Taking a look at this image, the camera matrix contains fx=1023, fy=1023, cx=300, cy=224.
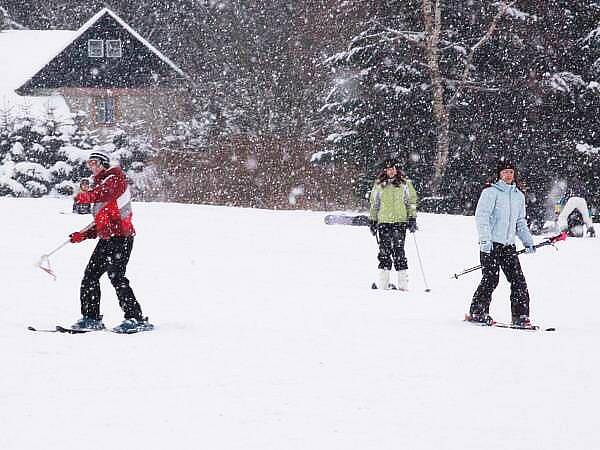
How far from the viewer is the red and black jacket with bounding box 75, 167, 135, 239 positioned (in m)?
9.17

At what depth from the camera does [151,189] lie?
106 feet

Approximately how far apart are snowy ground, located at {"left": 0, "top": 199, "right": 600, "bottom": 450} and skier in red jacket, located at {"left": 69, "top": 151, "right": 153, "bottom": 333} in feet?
1.04

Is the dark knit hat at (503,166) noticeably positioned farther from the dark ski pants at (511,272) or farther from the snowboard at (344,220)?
the snowboard at (344,220)

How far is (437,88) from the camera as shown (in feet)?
101

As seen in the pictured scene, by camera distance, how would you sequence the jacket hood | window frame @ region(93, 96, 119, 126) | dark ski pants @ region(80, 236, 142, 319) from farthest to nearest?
window frame @ region(93, 96, 119, 126) < the jacket hood < dark ski pants @ region(80, 236, 142, 319)

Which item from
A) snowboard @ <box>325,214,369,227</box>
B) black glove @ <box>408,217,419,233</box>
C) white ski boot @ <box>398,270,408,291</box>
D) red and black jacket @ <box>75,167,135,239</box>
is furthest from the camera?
snowboard @ <box>325,214,369,227</box>

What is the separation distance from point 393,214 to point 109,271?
475 cm

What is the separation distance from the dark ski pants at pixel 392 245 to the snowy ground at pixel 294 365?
43 cm

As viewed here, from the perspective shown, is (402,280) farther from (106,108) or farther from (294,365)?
(106,108)

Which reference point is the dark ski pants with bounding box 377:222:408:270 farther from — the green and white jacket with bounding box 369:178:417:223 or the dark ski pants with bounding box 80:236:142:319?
the dark ski pants with bounding box 80:236:142:319

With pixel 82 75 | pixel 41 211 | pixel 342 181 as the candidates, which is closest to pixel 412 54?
pixel 342 181

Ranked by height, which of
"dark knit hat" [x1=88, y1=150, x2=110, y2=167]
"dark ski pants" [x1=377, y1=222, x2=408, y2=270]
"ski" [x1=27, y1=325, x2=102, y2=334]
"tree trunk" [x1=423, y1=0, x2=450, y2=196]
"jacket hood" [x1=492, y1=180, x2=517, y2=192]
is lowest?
"ski" [x1=27, y1=325, x2=102, y2=334]

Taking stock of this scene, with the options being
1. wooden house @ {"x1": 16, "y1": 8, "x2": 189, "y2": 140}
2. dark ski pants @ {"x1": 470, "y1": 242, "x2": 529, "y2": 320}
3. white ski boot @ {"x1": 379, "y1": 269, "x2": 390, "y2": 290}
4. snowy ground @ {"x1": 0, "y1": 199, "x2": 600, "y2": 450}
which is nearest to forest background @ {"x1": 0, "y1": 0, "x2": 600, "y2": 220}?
snowy ground @ {"x1": 0, "y1": 199, "x2": 600, "y2": 450}

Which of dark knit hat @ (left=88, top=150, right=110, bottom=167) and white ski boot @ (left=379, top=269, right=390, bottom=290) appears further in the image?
white ski boot @ (left=379, top=269, right=390, bottom=290)
